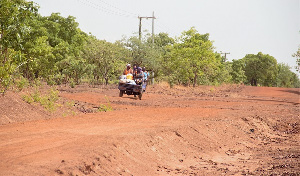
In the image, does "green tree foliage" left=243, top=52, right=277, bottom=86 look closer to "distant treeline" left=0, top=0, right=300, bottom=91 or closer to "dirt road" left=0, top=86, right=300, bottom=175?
"distant treeline" left=0, top=0, right=300, bottom=91

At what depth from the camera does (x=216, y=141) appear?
43.5ft

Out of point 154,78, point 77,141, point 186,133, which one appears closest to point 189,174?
point 77,141

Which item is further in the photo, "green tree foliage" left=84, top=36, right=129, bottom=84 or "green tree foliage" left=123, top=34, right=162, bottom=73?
"green tree foliage" left=123, top=34, right=162, bottom=73

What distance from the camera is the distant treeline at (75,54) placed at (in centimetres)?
1369

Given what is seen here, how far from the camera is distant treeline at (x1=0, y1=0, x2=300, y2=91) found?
44.9ft

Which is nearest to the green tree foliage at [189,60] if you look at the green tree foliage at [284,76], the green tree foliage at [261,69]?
the green tree foliage at [261,69]

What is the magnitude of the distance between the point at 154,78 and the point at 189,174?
4084 centimetres

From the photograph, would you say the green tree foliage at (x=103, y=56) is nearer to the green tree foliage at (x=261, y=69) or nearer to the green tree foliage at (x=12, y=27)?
the green tree foliage at (x=12, y=27)

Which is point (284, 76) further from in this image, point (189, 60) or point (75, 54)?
point (75, 54)

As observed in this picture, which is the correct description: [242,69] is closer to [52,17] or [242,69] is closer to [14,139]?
[52,17]

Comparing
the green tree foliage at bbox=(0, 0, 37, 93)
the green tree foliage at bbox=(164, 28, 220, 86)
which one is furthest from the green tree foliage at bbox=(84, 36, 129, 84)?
the green tree foliage at bbox=(0, 0, 37, 93)

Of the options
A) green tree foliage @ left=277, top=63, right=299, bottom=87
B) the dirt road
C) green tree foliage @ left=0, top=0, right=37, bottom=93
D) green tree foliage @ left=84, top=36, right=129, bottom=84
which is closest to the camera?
the dirt road

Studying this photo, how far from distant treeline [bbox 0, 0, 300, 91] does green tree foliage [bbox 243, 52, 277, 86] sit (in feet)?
63.7

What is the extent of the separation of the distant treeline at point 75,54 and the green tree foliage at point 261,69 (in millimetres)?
19420
